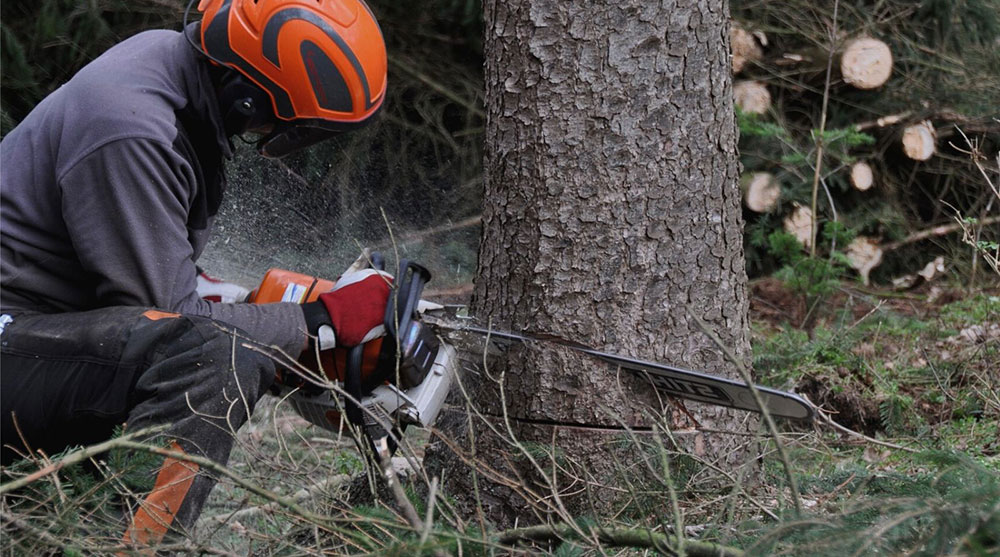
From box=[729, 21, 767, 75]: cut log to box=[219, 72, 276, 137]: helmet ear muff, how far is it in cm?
408

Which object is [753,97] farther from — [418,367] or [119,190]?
Answer: [119,190]

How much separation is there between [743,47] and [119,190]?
4669mm

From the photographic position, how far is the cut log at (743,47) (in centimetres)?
595

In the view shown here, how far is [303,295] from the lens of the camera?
285 centimetres

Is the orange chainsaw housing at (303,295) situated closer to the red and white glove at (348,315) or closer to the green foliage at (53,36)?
the red and white glove at (348,315)

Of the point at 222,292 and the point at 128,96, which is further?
the point at 222,292

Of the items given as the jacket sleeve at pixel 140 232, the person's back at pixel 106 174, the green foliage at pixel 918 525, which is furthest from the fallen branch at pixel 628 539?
the person's back at pixel 106 174

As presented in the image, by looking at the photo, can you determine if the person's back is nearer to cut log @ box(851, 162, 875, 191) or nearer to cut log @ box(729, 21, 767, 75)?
cut log @ box(729, 21, 767, 75)

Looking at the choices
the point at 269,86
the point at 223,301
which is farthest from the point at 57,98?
the point at 223,301

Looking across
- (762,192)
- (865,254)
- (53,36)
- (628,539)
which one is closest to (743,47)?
(762,192)

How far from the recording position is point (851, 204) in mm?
6188

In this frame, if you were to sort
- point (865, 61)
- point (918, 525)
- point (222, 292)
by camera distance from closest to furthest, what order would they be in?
point (918, 525)
point (222, 292)
point (865, 61)

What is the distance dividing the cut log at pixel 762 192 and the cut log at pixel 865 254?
0.79 m

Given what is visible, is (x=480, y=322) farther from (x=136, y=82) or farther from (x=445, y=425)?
(x=136, y=82)
